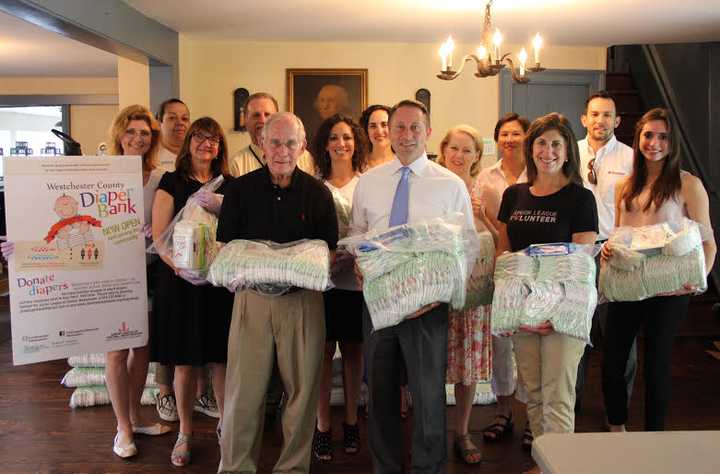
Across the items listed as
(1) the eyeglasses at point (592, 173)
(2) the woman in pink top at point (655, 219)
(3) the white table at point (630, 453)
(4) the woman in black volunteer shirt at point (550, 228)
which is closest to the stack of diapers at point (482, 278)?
(4) the woman in black volunteer shirt at point (550, 228)

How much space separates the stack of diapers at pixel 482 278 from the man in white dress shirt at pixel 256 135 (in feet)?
3.14

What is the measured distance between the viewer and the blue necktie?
244 centimetres

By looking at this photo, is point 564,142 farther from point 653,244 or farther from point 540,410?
point 540,410

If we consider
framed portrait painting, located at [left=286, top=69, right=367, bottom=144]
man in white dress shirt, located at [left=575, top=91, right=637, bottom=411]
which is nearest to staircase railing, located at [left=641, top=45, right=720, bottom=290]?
man in white dress shirt, located at [left=575, top=91, right=637, bottom=411]

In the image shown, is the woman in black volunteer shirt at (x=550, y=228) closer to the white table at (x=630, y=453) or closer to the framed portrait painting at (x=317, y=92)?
the white table at (x=630, y=453)

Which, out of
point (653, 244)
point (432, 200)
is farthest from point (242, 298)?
point (653, 244)

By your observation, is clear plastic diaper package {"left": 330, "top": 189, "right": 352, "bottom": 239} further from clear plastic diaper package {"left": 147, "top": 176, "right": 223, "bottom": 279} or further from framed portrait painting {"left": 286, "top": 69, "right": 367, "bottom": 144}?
framed portrait painting {"left": 286, "top": 69, "right": 367, "bottom": 144}

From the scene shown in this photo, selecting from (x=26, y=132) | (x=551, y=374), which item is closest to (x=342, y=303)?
(x=551, y=374)

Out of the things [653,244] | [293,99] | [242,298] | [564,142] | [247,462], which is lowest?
[247,462]

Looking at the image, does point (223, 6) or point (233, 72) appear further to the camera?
point (233, 72)

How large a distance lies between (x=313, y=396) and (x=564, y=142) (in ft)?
4.39

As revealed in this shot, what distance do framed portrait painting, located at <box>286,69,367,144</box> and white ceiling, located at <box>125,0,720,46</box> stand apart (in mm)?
321

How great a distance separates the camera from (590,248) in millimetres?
2291

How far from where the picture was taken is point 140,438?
3145 mm
